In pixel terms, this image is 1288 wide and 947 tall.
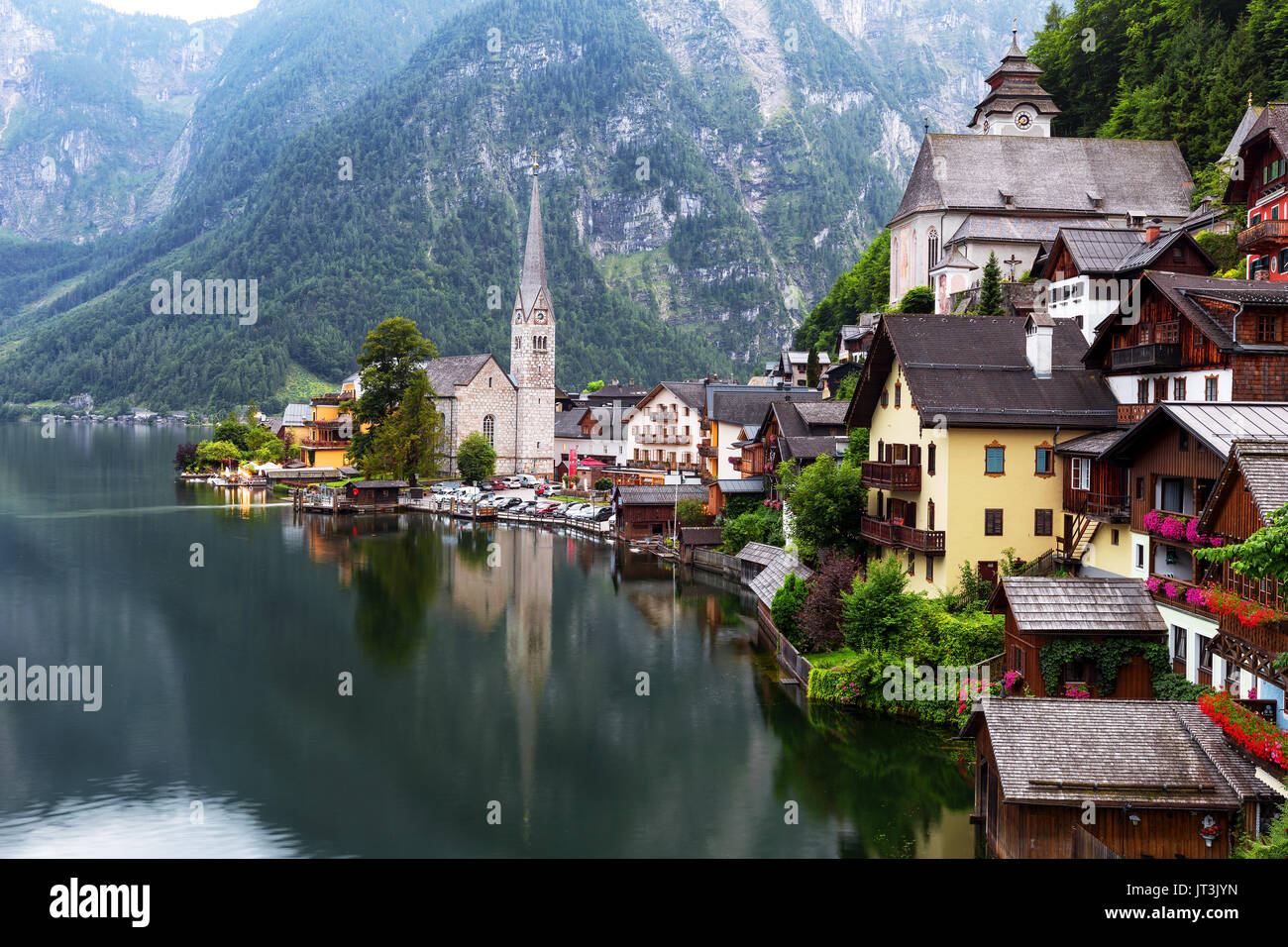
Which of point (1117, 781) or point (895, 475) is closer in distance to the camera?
point (1117, 781)

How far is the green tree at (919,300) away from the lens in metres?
66.2

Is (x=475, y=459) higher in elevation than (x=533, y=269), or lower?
lower

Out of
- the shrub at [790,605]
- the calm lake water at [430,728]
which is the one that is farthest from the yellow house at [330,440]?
the shrub at [790,605]

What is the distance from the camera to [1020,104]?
266 ft

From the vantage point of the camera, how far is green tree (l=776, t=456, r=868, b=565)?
136 ft

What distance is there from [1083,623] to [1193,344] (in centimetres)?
1004

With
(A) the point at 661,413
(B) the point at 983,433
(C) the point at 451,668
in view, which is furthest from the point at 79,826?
(A) the point at 661,413

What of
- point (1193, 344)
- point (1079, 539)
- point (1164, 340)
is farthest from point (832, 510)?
point (1193, 344)

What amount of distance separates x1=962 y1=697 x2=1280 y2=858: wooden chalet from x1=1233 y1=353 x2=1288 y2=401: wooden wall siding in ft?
38.4

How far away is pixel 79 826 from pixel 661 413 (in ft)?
226

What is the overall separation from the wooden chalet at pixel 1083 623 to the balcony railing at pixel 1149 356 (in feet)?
26.4

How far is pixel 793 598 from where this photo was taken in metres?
38.7

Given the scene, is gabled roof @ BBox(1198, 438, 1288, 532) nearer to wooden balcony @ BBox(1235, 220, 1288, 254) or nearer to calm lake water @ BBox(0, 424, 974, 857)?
calm lake water @ BBox(0, 424, 974, 857)

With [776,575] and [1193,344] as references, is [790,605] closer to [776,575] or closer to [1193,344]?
[776,575]
